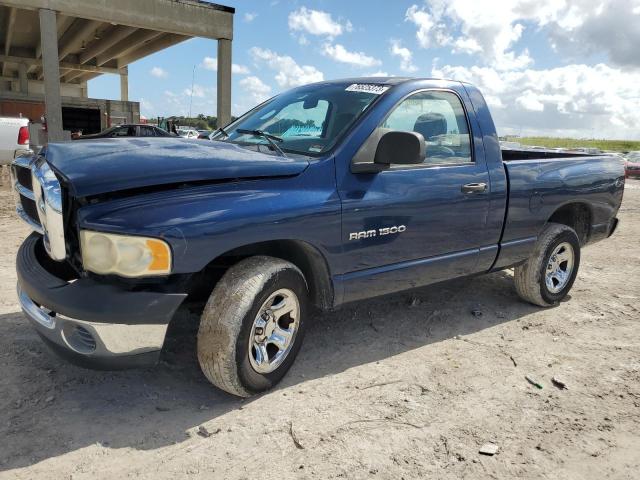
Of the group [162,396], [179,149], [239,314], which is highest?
[179,149]

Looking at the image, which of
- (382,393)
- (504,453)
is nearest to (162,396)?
(382,393)

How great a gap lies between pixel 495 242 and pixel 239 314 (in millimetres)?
2265

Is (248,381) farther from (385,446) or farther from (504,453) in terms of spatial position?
(504,453)

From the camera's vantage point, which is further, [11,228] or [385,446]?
[11,228]

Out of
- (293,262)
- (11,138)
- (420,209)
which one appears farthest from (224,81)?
(293,262)

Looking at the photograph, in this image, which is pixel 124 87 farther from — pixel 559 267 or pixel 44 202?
pixel 44 202

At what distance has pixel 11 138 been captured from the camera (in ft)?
39.4

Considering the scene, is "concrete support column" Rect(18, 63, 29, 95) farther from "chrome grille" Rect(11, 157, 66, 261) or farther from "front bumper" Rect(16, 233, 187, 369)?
"front bumper" Rect(16, 233, 187, 369)

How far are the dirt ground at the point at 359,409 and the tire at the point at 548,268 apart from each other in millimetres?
404

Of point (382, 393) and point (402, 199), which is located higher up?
point (402, 199)

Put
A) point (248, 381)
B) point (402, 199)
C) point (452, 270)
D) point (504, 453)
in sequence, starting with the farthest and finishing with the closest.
A: point (452, 270)
point (402, 199)
point (248, 381)
point (504, 453)

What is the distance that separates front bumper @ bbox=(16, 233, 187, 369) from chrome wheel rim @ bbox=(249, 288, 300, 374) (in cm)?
52

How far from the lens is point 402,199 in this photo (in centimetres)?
329

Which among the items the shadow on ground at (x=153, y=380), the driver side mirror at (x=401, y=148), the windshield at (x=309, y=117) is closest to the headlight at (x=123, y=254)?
the shadow on ground at (x=153, y=380)
